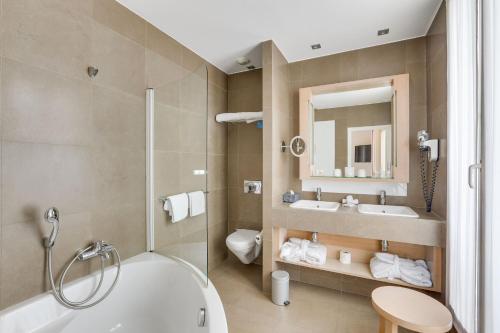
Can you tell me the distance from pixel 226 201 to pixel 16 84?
7.40 feet

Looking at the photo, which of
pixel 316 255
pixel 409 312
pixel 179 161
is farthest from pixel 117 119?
pixel 409 312

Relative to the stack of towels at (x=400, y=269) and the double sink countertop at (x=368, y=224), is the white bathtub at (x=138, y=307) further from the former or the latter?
the stack of towels at (x=400, y=269)

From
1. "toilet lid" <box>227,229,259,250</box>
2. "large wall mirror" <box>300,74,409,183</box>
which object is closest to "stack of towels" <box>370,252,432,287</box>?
"large wall mirror" <box>300,74,409,183</box>

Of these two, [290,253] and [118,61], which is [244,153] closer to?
[290,253]

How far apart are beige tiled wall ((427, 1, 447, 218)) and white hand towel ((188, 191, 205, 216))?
1827 millimetres

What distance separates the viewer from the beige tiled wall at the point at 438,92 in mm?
1707

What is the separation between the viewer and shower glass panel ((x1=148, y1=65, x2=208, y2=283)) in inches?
65.4

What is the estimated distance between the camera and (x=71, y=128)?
57.0 inches

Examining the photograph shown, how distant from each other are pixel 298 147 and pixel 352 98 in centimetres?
75

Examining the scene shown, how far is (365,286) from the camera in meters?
2.24

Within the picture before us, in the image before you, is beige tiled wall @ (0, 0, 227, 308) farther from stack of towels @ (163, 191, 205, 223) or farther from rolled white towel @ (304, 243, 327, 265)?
rolled white towel @ (304, 243, 327, 265)

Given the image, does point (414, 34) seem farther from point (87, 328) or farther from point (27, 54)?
point (87, 328)

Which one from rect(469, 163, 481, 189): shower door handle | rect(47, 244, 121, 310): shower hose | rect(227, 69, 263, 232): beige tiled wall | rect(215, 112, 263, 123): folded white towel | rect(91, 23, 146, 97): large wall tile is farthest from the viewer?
rect(227, 69, 263, 232): beige tiled wall

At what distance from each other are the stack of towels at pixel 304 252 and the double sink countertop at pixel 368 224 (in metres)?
0.31
